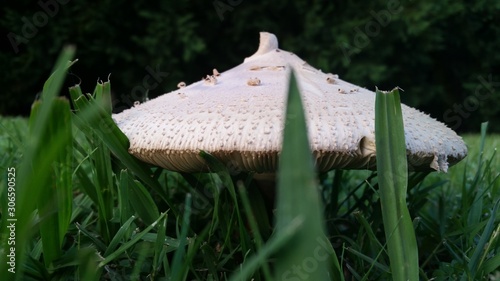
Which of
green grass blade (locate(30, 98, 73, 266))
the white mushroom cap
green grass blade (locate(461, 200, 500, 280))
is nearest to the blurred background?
the white mushroom cap

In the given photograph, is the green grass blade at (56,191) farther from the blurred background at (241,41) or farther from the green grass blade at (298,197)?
the blurred background at (241,41)

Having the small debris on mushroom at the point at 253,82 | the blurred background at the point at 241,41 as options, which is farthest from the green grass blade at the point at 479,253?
the blurred background at the point at 241,41

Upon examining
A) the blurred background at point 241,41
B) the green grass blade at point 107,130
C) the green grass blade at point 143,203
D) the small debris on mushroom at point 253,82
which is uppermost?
the small debris on mushroom at point 253,82

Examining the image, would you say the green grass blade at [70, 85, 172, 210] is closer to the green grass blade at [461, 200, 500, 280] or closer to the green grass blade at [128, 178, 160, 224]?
the green grass blade at [128, 178, 160, 224]

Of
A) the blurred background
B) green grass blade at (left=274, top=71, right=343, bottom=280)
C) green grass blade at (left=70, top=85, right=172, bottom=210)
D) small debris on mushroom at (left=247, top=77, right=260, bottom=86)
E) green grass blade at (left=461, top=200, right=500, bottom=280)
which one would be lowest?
the blurred background

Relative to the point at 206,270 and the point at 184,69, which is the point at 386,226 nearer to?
the point at 206,270

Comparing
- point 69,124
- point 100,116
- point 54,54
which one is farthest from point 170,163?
point 54,54
